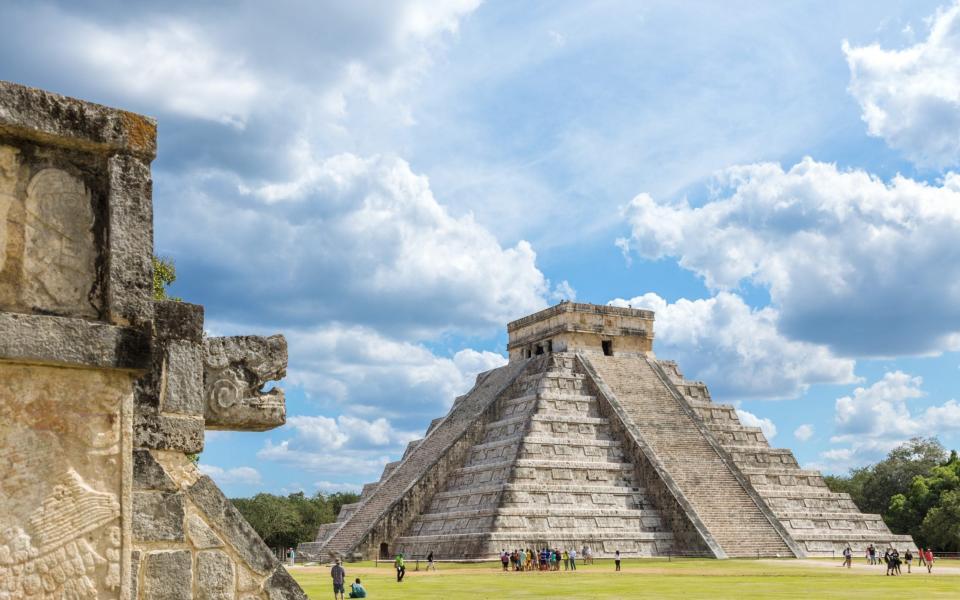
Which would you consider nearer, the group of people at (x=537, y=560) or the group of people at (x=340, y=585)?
the group of people at (x=340, y=585)

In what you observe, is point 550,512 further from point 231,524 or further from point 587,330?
point 231,524

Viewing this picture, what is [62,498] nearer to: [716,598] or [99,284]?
[99,284]

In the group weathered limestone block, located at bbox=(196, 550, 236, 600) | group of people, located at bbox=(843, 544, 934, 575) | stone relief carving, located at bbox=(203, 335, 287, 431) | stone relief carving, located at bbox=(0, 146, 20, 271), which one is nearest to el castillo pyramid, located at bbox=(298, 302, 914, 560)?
group of people, located at bbox=(843, 544, 934, 575)

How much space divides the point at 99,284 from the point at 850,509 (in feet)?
119

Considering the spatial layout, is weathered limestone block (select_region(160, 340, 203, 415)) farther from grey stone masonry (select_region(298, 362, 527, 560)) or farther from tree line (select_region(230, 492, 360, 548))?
tree line (select_region(230, 492, 360, 548))

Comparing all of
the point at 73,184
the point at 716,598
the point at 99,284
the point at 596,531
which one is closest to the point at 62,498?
the point at 99,284

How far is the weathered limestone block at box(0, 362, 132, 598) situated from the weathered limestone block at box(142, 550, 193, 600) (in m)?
0.21

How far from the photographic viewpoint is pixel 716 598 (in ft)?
Answer: 58.0

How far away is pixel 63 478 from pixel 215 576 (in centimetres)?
83

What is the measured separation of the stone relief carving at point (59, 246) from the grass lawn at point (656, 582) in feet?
50.7

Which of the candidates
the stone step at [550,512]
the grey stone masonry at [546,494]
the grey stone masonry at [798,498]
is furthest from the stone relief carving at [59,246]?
the grey stone masonry at [798,498]

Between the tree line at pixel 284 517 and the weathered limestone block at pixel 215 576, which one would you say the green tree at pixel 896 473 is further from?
the weathered limestone block at pixel 215 576

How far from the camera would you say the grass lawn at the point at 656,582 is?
19031mm

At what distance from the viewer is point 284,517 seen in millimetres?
57906
